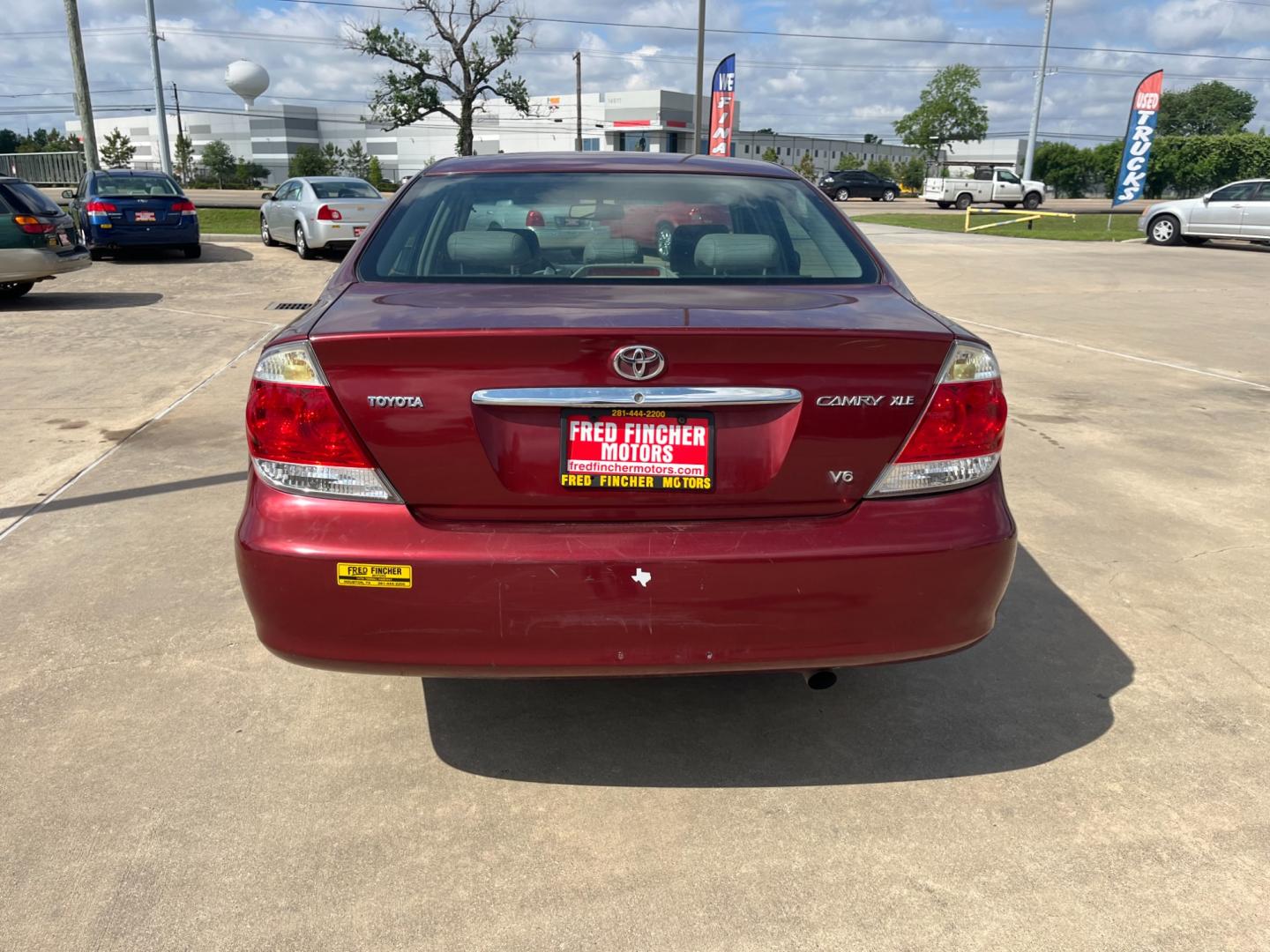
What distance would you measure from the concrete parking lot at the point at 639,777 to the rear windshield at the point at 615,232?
1.33 m

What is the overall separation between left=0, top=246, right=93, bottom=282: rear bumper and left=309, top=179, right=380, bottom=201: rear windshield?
245 inches

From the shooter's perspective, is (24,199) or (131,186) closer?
(24,199)

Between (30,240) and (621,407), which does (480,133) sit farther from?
(621,407)

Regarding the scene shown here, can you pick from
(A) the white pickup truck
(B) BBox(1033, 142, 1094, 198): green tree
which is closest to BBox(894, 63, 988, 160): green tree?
(B) BBox(1033, 142, 1094, 198): green tree

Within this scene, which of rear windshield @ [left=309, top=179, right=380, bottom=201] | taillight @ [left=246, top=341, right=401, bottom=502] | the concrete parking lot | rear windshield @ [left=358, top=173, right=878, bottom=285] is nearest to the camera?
the concrete parking lot

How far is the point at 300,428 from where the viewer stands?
7.87ft

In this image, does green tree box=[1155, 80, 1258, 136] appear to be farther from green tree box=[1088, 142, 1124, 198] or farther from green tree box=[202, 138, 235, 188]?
green tree box=[202, 138, 235, 188]

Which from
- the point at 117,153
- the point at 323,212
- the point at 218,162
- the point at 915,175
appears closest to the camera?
the point at 323,212

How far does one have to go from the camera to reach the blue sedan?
16562 millimetres

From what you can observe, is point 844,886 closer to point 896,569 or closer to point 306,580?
point 896,569

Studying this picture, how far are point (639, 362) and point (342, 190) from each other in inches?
685

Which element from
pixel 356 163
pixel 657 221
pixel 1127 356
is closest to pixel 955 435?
pixel 657 221

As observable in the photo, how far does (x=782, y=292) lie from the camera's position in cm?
282

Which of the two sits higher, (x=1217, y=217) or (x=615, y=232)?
(x=615, y=232)
